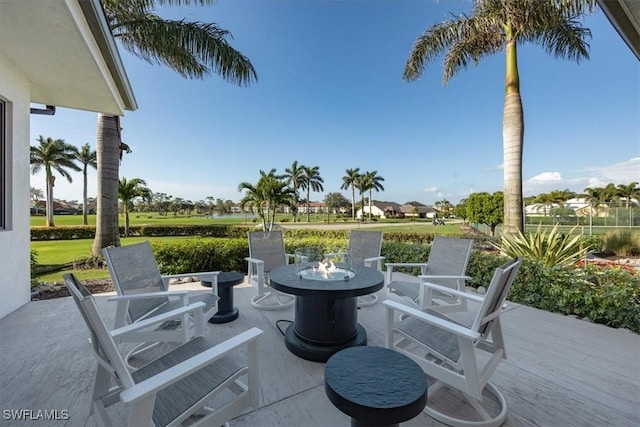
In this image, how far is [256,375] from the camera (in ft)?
5.09

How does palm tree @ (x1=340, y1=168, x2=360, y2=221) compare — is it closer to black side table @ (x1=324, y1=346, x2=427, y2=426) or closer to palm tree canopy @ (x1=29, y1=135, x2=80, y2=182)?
palm tree canopy @ (x1=29, y1=135, x2=80, y2=182)

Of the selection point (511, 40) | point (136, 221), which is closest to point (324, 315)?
point (511, 40)

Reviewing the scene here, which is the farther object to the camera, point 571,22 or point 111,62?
point 571,22

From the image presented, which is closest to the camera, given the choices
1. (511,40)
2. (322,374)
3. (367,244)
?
(322,374)

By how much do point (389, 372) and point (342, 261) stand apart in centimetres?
205

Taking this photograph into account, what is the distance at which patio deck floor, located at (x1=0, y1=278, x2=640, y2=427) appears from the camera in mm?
1849

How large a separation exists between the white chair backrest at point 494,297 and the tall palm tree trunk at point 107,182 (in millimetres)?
7642

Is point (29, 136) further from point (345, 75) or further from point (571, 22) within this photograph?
point (571, 22)

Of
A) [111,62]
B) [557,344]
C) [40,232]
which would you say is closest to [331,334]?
[557,344]

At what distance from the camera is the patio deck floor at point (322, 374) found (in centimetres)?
185

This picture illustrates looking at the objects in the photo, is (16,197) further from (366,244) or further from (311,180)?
(311,180)

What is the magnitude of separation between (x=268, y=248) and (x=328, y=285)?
208cm

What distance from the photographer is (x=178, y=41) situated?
20.0ft

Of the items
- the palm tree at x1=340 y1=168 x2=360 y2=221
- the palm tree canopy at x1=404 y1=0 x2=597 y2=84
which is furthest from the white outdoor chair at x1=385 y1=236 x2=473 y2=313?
the palm tree at x1=340 y1=168 x2=360 y2=221
